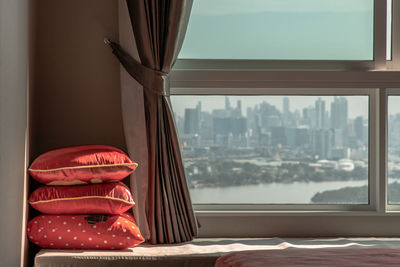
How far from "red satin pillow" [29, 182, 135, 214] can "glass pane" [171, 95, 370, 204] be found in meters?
0.60

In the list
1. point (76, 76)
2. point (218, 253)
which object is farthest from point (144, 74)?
point (218, 253)

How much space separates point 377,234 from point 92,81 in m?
1.78

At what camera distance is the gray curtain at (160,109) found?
9.14 ft

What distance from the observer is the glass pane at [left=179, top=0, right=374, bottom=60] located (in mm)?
3035

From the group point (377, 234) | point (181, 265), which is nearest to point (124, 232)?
point (181, 265)

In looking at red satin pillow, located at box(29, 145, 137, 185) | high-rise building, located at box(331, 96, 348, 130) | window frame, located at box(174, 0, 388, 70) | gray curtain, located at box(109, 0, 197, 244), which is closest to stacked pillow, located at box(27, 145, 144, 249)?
red satin pillow, located at box(29, 145, 137, 185)

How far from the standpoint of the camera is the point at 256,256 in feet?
6.25

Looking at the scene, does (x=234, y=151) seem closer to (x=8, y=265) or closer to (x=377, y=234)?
(x=377, y=234)

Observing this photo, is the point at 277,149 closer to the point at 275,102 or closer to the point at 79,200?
the point at 275,102

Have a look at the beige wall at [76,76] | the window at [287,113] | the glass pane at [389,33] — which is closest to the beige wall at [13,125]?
the beige wall at [76,76]

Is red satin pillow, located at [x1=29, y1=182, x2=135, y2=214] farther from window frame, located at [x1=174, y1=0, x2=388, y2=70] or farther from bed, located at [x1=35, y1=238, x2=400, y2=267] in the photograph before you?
window frame, located at [x1=174, y1=0, x2=388, y2=70]

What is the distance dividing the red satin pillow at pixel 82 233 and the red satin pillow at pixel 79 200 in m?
0.03

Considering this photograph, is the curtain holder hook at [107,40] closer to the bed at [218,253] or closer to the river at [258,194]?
the river at [258,194]

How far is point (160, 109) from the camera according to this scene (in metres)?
2.81
